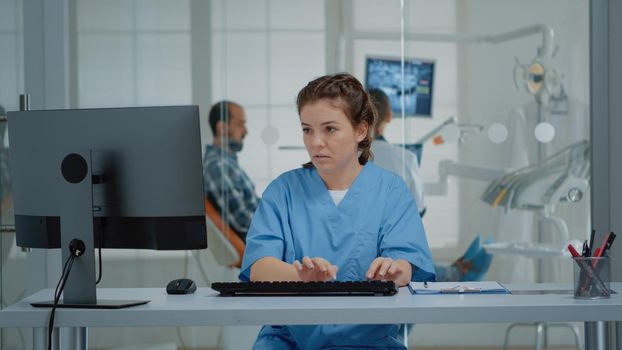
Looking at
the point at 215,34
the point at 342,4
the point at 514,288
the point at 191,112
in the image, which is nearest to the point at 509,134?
the point at 342,4

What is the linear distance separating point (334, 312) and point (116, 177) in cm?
57

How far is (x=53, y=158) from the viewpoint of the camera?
6.67 ft

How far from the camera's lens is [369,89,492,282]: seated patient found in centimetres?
346

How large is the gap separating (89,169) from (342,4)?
5.65 ft

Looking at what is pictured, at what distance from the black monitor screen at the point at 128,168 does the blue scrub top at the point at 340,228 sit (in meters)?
0.36

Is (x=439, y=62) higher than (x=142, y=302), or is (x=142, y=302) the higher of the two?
(x=439, y=62)

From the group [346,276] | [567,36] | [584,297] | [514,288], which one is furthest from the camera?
[567,36]

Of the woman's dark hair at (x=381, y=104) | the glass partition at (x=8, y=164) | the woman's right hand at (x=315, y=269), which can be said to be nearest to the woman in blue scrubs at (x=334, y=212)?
the woman's right hand at (x=315, y=269)

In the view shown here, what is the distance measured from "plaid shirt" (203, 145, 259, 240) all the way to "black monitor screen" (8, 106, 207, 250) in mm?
1380

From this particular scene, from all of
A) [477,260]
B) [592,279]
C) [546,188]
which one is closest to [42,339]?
[592,279]

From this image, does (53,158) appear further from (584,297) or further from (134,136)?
(584,297)

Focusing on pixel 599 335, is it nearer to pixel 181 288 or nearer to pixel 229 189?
pixel 181 288

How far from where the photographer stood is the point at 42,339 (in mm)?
1928

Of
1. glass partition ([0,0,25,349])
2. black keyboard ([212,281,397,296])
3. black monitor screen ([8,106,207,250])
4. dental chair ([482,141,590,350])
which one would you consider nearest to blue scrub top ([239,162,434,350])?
black keyboard ([212,281,397,296])
